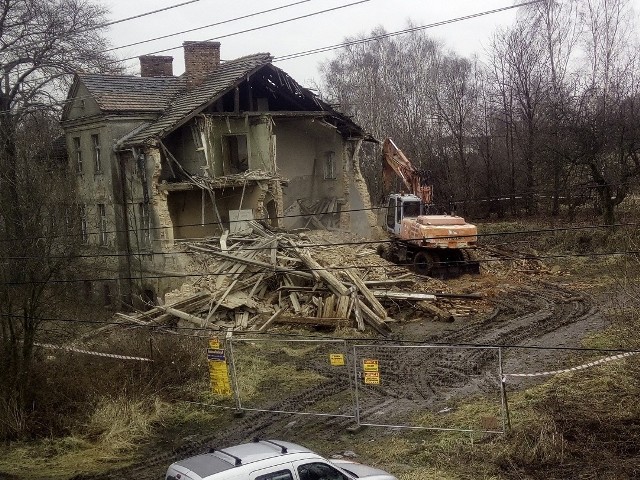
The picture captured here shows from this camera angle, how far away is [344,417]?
1538 cm

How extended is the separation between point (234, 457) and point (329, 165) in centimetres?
2585

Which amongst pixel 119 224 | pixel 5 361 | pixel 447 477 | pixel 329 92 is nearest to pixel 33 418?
pixel 5 361

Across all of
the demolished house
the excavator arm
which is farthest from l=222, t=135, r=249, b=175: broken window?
the excavator arm

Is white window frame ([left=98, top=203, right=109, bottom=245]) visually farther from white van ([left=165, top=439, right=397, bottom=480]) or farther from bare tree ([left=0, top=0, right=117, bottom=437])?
white van ([left=165, top=439, right=397, bottom=480])

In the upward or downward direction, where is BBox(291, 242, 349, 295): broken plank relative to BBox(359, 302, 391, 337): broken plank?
upward

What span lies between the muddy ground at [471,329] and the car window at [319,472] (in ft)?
15.7

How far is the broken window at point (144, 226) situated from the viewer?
92.0ft

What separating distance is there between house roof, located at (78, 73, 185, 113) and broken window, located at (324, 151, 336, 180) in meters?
7.76

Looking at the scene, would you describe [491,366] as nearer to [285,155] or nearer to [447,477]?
[447,477]

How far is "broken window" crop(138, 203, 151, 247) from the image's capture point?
92.0 feet

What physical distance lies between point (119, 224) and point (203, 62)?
8121 mm

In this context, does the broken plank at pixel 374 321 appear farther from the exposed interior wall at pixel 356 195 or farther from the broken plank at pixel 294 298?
the exposed interior wall at pixel 356 195

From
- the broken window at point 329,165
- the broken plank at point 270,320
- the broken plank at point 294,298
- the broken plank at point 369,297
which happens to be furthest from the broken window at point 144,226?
the broken window at point 329,165

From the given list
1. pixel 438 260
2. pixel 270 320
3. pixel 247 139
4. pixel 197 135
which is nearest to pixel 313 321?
pixel 270 320
